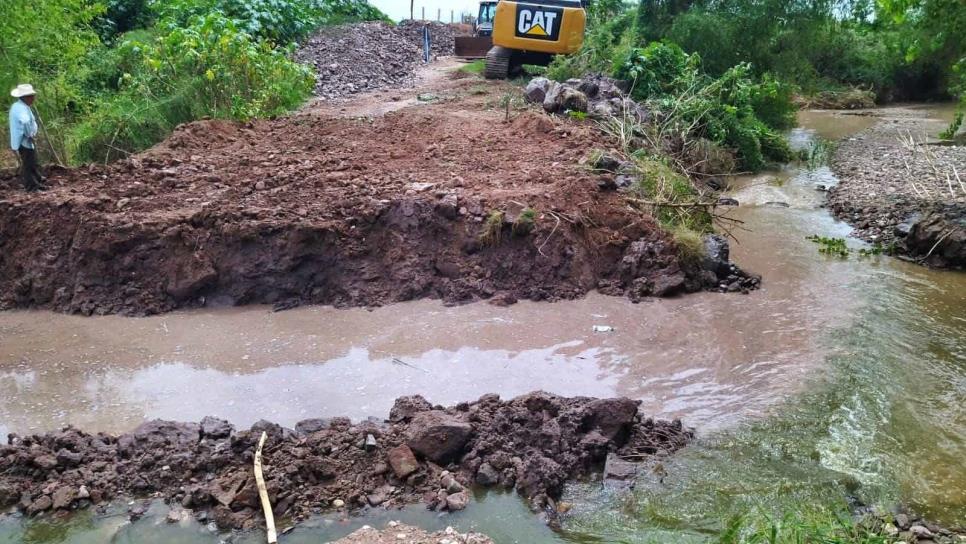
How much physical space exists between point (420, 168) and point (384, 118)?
298 cm

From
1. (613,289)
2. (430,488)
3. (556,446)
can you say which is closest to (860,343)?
(613,289)

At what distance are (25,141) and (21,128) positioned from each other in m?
0.19

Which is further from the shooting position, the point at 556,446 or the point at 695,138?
the point at 695,138

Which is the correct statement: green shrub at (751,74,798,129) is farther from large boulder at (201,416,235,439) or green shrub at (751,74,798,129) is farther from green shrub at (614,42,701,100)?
large boulder at (201,416,235,439)

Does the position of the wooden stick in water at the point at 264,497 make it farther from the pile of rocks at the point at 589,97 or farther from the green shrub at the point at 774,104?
the green shrub at the point at 774,104

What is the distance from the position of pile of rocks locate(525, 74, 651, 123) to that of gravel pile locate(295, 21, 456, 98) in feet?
15.1

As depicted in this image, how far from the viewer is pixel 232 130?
10719 mm

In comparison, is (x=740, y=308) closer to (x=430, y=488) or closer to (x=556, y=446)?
(x=556, y=446)

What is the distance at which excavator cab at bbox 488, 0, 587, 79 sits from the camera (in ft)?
50.9

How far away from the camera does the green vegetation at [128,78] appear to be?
1051 centimetres

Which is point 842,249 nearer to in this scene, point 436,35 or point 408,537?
point 408,537

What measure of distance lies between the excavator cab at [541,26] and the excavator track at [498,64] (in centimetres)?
28

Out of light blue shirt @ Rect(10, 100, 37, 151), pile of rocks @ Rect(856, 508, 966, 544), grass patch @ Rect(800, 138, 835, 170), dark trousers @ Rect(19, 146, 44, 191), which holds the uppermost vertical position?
light blue shirt @ Rect(10, 100, 37, 151)

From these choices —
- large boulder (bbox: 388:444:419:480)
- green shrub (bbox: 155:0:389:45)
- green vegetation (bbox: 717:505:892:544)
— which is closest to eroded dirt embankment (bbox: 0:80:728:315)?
large boulder (bbox: 388:444:419:480)
